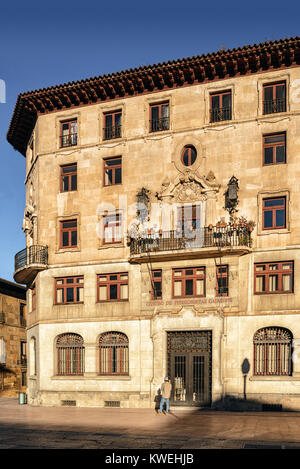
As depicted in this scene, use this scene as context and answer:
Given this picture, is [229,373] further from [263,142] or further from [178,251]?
[263,142]

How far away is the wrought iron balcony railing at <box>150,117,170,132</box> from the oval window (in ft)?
6.29

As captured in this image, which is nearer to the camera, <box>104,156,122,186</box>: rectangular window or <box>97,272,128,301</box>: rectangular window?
<box>97,272,128,301</box>: rectangular window

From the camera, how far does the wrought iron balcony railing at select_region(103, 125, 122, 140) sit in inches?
1319

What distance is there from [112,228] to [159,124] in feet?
23.1

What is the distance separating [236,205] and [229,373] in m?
9.28

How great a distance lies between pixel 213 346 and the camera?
29125 mm

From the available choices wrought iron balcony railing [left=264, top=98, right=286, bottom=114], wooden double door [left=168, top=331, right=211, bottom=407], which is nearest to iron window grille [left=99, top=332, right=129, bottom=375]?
wooden double door [left=168, top=331, right=211, bottom=407]

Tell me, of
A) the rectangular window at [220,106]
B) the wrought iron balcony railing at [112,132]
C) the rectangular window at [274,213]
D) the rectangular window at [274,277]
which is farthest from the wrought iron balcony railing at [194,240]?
the wrought iron balcony railing at [112,132]

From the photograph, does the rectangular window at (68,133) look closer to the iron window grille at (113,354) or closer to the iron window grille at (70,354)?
the iron window grille at (70,354)

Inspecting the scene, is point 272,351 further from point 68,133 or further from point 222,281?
point 68,133

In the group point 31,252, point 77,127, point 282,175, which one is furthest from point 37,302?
point 282,175

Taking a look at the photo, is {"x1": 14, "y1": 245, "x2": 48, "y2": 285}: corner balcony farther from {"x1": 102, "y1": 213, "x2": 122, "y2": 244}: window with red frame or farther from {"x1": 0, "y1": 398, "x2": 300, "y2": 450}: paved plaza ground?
{"x1": 0, "y1": 398, "x2": 300, "y2": 450}: paved plaza ground
